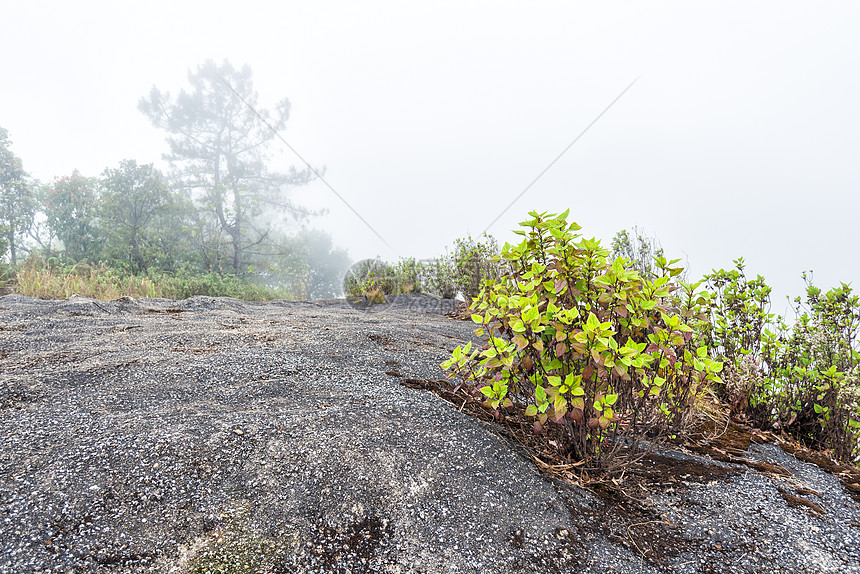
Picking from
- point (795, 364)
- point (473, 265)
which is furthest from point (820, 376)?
point (473, 265)

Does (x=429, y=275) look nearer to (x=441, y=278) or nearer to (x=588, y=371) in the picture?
(x=441, y=278)

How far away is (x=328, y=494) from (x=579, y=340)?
101cm

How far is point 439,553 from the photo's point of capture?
126 centimetres

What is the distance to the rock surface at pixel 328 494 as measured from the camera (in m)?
1.21

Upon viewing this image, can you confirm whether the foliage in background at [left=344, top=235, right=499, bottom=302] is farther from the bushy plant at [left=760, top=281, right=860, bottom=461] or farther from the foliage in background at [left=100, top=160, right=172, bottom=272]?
the foliage in background at [left=100, top=160, right=172, bottom=272]

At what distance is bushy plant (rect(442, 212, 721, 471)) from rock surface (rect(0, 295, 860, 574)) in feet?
0.87

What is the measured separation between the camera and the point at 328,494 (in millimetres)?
1398

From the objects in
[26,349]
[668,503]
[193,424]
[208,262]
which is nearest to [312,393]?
[193,424]

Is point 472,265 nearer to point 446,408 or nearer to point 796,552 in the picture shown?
point 446,408

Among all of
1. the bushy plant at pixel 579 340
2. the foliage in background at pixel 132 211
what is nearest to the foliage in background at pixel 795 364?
the bushy plant at pixel 579 340

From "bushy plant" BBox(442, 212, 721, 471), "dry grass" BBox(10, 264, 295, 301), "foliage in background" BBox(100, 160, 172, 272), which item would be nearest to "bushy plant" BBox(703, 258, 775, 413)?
"bushy plant" BBox(442, 212, 721, 471)

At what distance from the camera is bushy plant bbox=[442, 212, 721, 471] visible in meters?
1.52

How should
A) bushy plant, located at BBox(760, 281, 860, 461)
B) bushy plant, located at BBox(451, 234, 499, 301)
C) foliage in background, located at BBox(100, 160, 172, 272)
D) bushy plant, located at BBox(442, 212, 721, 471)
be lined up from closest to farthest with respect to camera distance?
bushy plant, located at BBox(442, 212, 721, 471) → bushy plant, located at BBox(760, 281, 860, 461) → bushy plant, located at BBox(451, 234, 499, 301) → foliage in background, located at BBox(100, 160, 172, 272)

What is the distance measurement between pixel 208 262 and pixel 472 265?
456 inches
